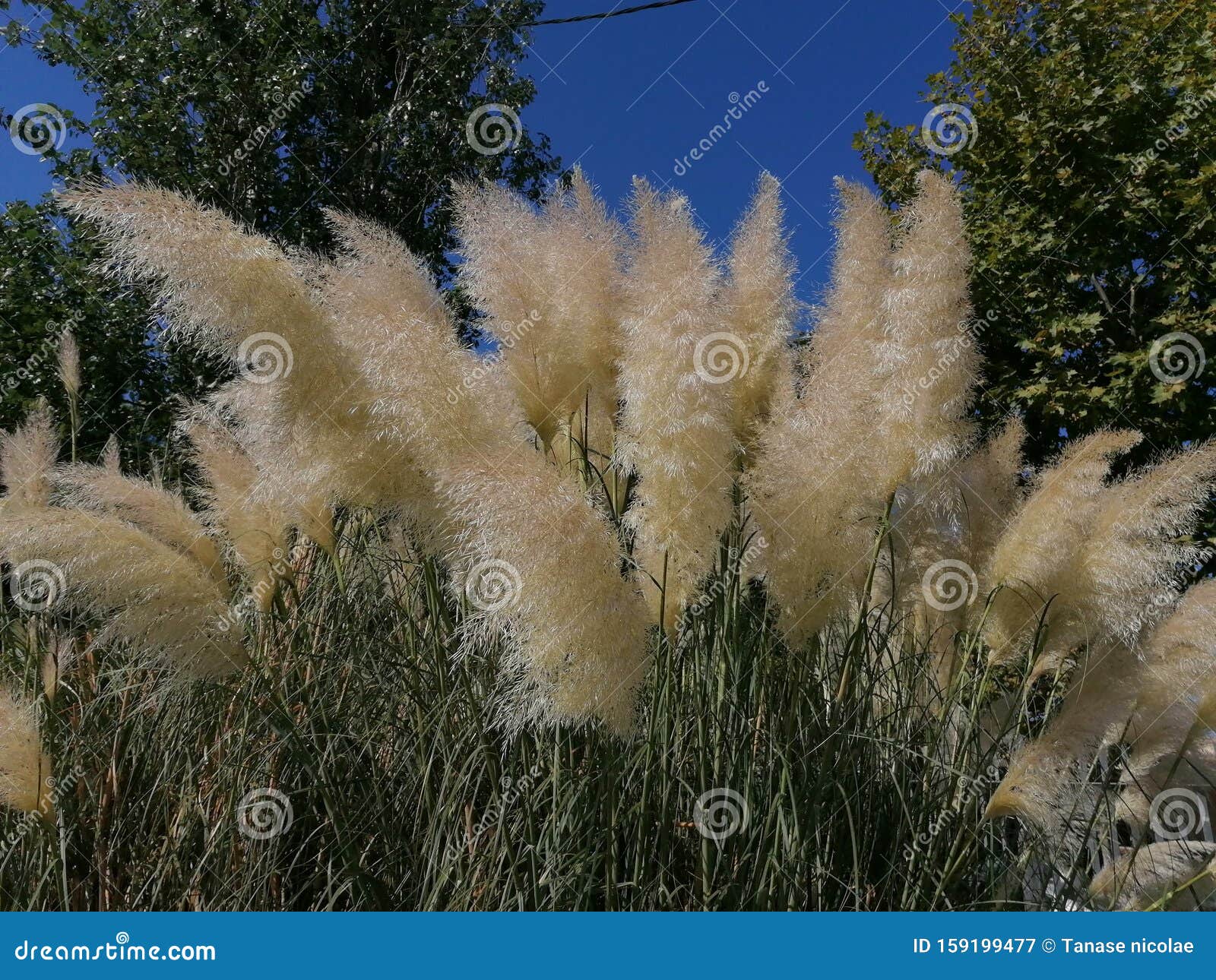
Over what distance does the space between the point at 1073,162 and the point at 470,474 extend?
541 cm

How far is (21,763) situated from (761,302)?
2.15 m

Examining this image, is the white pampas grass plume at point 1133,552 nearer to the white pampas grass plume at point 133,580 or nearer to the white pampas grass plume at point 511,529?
the white pampas grass plume at point 511,529

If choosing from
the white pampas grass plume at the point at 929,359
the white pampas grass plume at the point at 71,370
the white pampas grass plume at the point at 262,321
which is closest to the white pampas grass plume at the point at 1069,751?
the white pampas grass plume at the point at 929,359

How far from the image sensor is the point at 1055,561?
2.24 metres

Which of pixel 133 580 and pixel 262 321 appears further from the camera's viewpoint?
pixel 133 580

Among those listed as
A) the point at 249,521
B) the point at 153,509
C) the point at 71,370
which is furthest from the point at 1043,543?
the point at 71,370

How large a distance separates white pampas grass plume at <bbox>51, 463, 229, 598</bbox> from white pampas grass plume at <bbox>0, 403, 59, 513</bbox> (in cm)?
77

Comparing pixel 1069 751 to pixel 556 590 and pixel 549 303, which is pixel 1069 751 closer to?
pixel 556 590

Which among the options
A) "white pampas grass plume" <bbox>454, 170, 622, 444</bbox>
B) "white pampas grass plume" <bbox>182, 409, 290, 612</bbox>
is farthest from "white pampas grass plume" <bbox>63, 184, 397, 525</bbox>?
"white pampas grass plume" <bbox>454, 170, 622, 444</bbox>

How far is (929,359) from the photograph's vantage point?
2277 millimetres

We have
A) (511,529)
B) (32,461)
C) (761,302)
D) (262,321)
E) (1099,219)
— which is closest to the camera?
(511,529)

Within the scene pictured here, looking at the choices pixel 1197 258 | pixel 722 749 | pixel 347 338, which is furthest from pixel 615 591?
pixel 1197 258

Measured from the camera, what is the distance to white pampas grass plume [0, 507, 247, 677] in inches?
76.1

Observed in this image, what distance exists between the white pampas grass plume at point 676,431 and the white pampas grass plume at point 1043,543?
82cm
